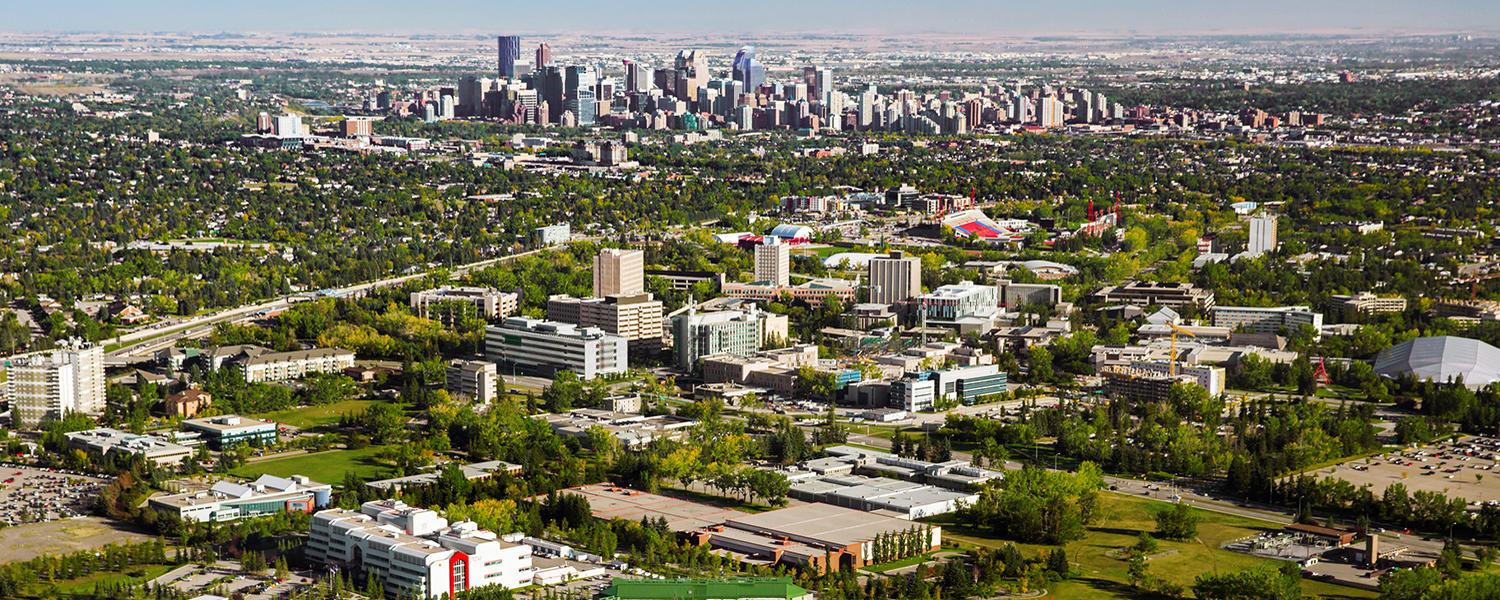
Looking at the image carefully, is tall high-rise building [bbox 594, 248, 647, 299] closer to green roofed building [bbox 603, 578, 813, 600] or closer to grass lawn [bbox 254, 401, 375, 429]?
grass lawn [bbox 254, 401, 375, 429]

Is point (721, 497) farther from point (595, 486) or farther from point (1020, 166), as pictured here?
point (1020, 166)

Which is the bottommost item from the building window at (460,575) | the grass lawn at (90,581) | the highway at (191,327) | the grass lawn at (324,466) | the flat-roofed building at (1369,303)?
the highway at (191,327)

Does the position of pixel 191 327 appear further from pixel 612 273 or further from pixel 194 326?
pixel 612 273

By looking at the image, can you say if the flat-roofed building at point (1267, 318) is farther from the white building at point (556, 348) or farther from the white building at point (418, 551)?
the white building at point (418, 551)

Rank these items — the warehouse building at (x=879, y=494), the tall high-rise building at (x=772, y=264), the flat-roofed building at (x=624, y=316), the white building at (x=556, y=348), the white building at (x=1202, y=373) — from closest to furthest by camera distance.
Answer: the warehouse building at (x=879, y=494) → the white building at (x=1202, y=373) → the white building at (x=556, y=348) → the flat-roofed building at (x=624, y=316) → the tall high-rise building at (x=772, y=264)

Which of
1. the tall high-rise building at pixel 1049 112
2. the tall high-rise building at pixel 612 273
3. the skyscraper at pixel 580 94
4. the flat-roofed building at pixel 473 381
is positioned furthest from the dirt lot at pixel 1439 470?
the skyscraper at pixel 580 94

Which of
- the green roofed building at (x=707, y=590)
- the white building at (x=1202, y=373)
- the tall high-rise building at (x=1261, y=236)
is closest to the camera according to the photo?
the green roofed building at (x=707, y=590)

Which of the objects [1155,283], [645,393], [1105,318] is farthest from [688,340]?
[1155,283]

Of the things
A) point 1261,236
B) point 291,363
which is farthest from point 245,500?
point 1261,236
